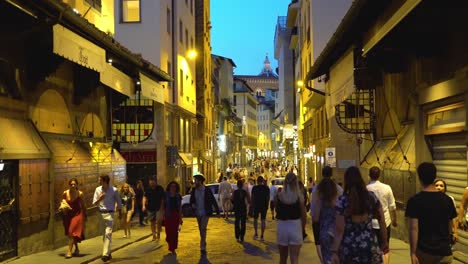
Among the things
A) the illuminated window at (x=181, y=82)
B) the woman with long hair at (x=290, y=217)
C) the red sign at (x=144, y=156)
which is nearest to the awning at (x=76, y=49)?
the woman with long hair at (x=290, y=217)

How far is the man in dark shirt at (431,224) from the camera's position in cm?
676

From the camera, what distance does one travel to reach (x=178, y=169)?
39781mm

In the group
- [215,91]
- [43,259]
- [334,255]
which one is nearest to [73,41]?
[43,259]

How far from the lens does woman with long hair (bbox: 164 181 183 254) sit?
14.5 meters

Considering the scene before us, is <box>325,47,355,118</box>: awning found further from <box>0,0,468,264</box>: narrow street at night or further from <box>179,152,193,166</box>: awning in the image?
<box>179,152,193,166</box>: awning

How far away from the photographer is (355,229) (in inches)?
263

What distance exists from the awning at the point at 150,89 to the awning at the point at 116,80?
1.32ft

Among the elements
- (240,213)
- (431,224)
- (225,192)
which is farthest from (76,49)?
(225,192)

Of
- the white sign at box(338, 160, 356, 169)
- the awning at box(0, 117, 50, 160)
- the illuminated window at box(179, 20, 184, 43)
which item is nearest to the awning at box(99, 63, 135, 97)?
the awning at box(0, 117, 50, 160)

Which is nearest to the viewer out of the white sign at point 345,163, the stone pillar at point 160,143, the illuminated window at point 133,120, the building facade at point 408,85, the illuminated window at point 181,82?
the building facade at point 408,85

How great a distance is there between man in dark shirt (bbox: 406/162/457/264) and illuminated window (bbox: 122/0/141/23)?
30004mm

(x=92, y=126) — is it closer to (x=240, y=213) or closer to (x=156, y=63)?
(x=240, y=213)

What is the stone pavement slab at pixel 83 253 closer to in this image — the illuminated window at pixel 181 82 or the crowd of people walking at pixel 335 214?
the crowd of people walking at pixel 335 214

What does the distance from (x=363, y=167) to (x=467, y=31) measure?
10.1 meters
